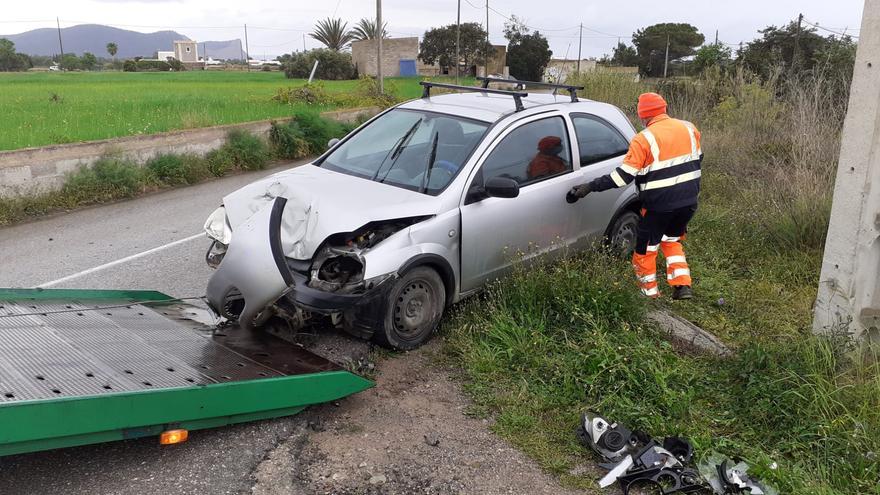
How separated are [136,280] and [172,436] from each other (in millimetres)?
3491

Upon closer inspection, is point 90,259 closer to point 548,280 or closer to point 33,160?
point 33,160

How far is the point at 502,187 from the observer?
494 centimetres

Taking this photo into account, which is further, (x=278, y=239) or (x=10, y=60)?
(x=10, y=60)

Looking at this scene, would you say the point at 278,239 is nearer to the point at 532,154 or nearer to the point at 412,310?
the point at 412,310

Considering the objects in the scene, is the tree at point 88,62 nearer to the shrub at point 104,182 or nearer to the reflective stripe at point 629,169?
the shrub at point 104,182

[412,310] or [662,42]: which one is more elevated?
[662,42]

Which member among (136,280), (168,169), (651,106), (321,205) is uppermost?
(651,106)

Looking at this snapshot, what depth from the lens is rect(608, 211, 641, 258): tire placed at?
6.45 meters

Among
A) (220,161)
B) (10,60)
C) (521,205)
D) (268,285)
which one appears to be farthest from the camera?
(10,60)

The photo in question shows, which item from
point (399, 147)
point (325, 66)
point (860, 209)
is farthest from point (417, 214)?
point (325, 66)

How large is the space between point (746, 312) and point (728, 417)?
1810 millimetres

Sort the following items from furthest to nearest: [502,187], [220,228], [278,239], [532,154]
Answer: [532,154], [220,228], [502,187], [278,239]

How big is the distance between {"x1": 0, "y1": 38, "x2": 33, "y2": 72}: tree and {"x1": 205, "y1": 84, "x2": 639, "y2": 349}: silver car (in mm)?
64480

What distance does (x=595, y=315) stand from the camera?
16.2 ft
